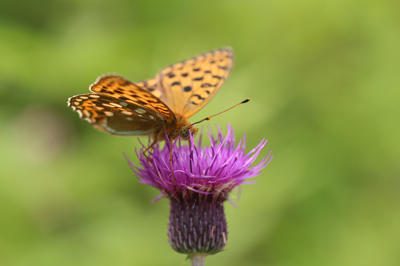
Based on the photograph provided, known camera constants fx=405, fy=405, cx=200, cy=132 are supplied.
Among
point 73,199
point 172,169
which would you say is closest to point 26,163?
point 73,199

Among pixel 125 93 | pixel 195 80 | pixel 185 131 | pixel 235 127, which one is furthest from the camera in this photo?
pixel 235 127

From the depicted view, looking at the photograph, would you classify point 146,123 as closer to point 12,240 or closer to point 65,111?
point 12,240

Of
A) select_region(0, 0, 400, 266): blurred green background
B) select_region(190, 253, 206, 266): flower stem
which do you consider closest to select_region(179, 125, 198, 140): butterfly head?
select_region(190, 253, 206, 266): flower stem

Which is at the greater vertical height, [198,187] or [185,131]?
[185,131]

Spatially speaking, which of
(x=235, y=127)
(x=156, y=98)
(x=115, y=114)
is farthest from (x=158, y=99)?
(x=235, y=127)

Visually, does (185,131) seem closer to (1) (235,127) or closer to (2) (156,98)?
(2) (156,98)

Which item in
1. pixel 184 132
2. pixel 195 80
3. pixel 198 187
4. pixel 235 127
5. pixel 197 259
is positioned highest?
pixel 195 80

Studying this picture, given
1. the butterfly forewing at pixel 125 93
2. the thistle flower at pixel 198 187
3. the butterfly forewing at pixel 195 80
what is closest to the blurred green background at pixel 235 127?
the butterfly forewing at pixel 195 80

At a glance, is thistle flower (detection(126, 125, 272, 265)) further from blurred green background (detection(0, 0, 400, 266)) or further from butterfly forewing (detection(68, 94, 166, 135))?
blurred green background (detection(0, 0, 400, 266))
